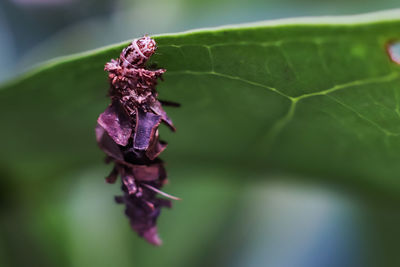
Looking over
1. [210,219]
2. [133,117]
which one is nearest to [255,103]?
[133,117]

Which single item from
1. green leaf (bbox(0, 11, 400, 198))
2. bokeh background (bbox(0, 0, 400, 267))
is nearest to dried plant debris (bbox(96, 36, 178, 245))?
green leaf (bbox(0, 11, 400, 198))

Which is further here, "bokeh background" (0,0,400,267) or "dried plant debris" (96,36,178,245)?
"bokeh background" (0,0,400,267)

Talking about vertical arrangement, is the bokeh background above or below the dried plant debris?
below

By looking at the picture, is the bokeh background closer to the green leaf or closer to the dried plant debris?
the green leaf

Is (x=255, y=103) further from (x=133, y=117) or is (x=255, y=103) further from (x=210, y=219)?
(x=210, y=219)

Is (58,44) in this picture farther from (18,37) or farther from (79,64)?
(79,64)

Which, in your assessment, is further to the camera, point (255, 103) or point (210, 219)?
point (210, 219)

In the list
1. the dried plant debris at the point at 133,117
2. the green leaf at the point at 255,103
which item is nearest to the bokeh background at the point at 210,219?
the green leaf at the point at 255,103
